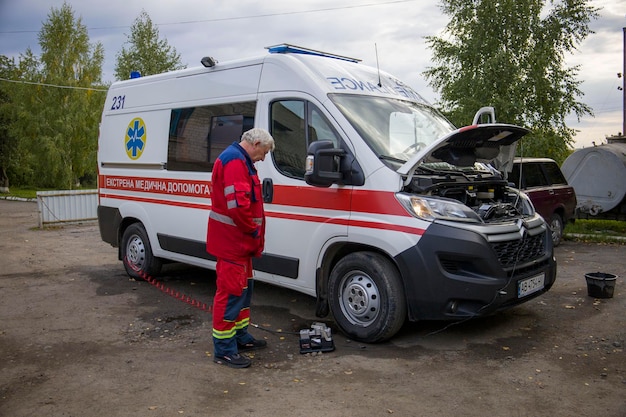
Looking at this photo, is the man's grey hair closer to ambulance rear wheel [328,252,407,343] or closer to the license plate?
ambulance rear wheel [328,252,407,343]

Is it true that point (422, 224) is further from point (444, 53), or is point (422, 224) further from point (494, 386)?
point (444, 53)

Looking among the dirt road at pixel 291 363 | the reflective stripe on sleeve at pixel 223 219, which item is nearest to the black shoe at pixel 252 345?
the dirt road at pixel 291 363

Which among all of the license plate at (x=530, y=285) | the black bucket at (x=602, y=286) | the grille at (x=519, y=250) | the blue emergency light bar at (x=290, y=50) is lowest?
the black bucket at (x=602, y=286)

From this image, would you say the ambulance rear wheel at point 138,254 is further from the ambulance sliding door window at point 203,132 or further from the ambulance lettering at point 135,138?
the ambulance sliding door window at point 203,132

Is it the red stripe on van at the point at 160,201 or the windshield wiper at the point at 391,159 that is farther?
the red stripe on van at the point at 160,201

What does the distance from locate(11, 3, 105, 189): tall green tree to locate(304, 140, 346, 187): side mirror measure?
3330 centimetres

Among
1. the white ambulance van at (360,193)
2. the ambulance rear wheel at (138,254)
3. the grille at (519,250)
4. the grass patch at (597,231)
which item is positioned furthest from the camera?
the grass patch at (597,231)

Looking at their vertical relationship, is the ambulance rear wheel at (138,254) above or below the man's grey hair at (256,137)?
below

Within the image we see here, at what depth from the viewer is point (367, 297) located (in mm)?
5355

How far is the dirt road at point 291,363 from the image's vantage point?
4.11 meters

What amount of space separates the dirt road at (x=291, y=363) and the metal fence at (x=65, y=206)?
800 centimetres

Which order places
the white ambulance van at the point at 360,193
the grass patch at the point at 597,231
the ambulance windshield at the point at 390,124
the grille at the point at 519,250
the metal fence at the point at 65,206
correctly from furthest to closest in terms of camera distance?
the metal fence at the point at 65,206 → the grass patch at the point at 597,231 → the ambulance windshield at the point at 390,124 → the grille at the point at 519,250 → the white ambulance van at the point at 360,193

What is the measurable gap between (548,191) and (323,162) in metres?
7.35

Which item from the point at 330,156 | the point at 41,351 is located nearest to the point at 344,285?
the point at 330,156
